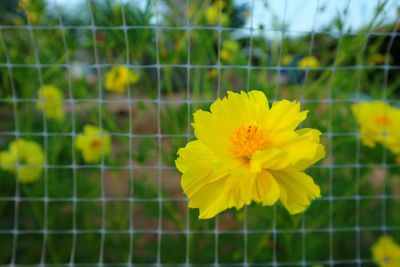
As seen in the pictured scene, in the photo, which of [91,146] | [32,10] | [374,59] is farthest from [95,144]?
[374,59]

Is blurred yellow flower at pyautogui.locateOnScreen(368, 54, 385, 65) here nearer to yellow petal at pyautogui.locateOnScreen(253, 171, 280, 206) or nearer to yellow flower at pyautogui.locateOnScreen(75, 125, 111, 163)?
yellow flower at pyautogui.locateOnScreen(75, 125, 111, 163)

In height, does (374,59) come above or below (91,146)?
above

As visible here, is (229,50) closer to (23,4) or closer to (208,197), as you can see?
(23,4)

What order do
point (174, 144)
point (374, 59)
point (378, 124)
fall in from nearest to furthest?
point (378, 124) < point (174, 144) < point (374, 59)

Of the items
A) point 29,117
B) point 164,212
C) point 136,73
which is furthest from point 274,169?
point 29,117

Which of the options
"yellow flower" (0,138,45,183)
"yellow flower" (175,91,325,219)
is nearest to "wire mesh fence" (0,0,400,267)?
"yellow flower" (0,138,45,183)

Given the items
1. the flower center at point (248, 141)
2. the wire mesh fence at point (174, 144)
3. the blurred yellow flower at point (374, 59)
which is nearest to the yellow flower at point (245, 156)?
the flower center at point (248, 141)

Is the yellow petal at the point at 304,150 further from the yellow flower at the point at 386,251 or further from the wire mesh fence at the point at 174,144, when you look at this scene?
the yellow flower at the point at 386,251
